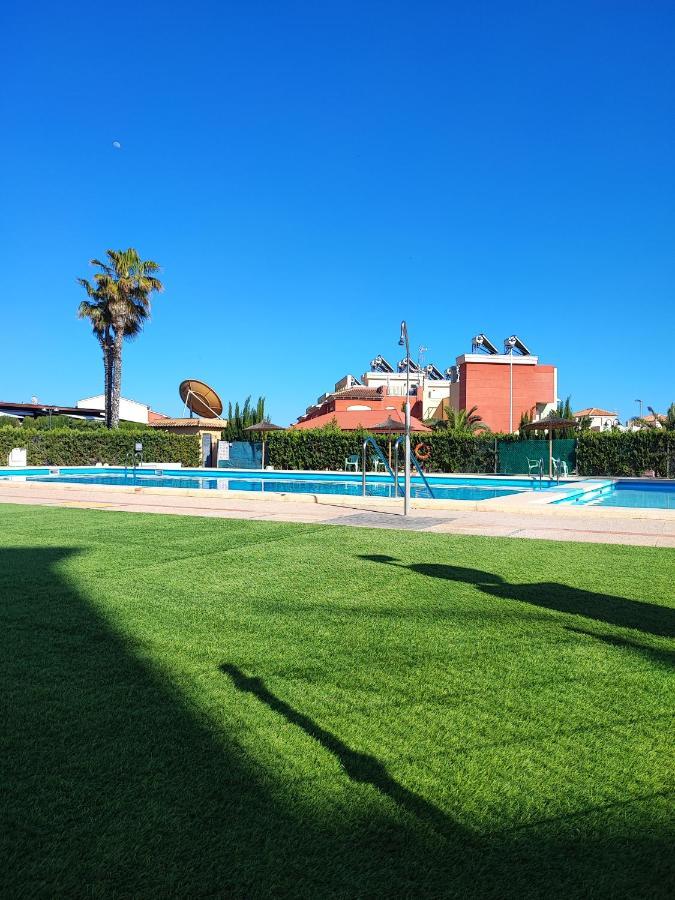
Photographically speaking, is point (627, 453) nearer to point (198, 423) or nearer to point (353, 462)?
point (353, 462)

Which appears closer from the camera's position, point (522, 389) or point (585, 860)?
point (585, 860)

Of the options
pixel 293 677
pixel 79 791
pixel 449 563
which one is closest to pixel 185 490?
pixel 449 563

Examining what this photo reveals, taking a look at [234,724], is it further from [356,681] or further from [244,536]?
[244,536]

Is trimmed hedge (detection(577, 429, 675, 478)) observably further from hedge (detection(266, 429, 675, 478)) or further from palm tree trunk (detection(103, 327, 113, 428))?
palm tree trunk (detection(103, 327, 113, 428))

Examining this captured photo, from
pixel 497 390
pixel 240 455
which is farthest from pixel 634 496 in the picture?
pixel 497 390

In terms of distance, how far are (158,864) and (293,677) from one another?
1631mm

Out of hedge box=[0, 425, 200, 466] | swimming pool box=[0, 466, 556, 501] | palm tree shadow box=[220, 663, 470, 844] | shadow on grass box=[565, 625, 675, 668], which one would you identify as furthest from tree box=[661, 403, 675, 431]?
palm tree shadow box=[220, 663, 470, 844]

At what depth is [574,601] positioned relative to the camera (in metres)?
5.44

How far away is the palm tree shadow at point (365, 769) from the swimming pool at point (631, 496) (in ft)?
47.4

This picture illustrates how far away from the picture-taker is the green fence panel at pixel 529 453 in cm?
2730

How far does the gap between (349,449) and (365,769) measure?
2796cm

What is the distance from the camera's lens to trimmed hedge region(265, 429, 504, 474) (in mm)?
28938

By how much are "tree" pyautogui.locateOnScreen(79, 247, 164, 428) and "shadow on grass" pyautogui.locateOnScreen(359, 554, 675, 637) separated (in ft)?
102

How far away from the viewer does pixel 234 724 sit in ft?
9.95
